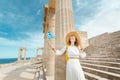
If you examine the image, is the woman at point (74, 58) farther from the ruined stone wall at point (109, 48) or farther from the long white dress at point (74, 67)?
the ruined stone wall at point (109, 48)

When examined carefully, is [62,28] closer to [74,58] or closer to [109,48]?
[74,58]

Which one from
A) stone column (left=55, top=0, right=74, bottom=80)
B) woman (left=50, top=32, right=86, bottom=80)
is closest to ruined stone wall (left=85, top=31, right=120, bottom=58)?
stone column (left=55, top=0, right=74, bottom=80)

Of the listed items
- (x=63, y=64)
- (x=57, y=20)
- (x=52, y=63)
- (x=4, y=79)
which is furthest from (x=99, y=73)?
(x=4, y=79)

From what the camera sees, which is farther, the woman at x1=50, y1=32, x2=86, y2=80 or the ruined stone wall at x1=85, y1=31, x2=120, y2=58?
the ruined stone wall at x1=85, y1=31, x2=120, y2=58

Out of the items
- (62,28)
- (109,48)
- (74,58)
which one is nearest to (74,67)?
(74,58)

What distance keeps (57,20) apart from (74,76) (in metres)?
2.34

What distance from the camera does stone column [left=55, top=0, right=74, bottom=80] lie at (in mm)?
3125

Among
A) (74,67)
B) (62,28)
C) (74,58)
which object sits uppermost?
(62,28)

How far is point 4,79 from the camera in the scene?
6.34m

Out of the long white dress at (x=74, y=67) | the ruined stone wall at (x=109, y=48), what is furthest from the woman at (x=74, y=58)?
the ruined stone wall at (x=109, y=48)

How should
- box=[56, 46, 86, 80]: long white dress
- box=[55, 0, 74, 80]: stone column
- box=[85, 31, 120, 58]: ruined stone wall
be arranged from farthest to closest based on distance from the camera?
1. box=[85, 31, 120, 58]: ruined stone wall
2. box=[55, 0, 74, 80]: stone column
3. box=[56, 46, 86, 80]: long white dress

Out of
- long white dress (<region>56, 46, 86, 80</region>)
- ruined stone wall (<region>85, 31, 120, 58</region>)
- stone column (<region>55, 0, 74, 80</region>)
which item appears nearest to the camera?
long white dress (<region>56, 46, 86, 80</region>)

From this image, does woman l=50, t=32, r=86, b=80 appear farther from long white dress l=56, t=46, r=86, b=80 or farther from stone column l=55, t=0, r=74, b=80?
stone column l=55, t=0, r=74, b=80

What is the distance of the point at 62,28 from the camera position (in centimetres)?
342
